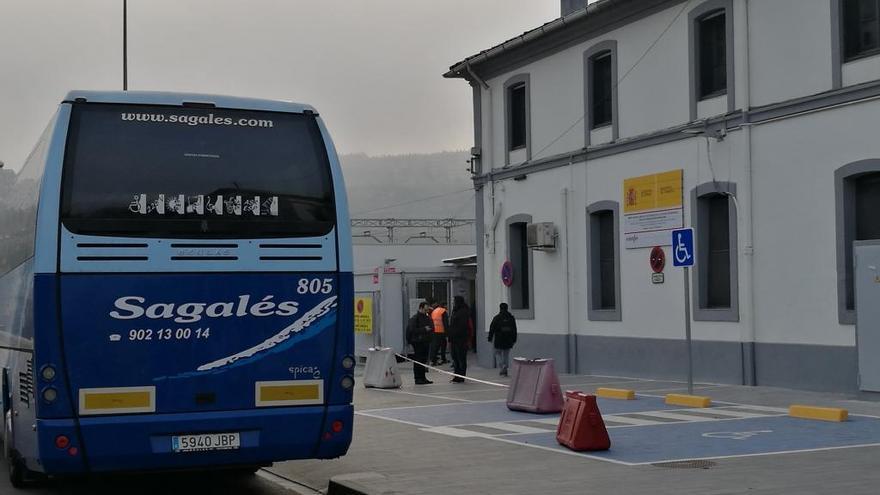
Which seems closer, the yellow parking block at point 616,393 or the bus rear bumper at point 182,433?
the bus rear bumper at point 182,433

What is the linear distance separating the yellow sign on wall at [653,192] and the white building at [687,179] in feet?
0.14

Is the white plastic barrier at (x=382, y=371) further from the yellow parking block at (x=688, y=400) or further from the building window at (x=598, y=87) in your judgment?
the yellow parking block at (x=688, y=400)

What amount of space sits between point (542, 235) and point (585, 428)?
1371 cm

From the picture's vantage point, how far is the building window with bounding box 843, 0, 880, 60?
58.4 feet

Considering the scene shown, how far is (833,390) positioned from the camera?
1816cm

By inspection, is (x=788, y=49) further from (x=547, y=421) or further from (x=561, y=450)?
(x=561, y=450)

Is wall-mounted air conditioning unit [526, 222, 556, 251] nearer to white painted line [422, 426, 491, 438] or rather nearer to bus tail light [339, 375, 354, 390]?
white painted line [422, 426, 491, 438]

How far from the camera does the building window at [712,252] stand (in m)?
21.0

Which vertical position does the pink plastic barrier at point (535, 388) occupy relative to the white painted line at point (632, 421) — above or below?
above

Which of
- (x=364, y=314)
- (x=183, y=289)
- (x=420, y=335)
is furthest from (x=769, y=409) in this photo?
(x=364, y=314)

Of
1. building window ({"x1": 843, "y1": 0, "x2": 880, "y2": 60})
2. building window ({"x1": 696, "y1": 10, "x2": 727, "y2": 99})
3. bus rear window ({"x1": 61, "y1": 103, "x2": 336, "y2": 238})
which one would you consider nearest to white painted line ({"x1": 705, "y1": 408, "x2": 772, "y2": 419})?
building window ({"x1": 843, "y1": 0, "x2": 880, "y2": 60})

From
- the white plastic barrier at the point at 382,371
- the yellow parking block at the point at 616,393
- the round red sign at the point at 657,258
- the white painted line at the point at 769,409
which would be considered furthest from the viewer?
the white plastic barrier at the point at 382,371

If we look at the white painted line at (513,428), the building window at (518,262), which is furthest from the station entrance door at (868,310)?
the building window at (518,262)

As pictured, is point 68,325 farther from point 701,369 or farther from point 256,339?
point 701,369
